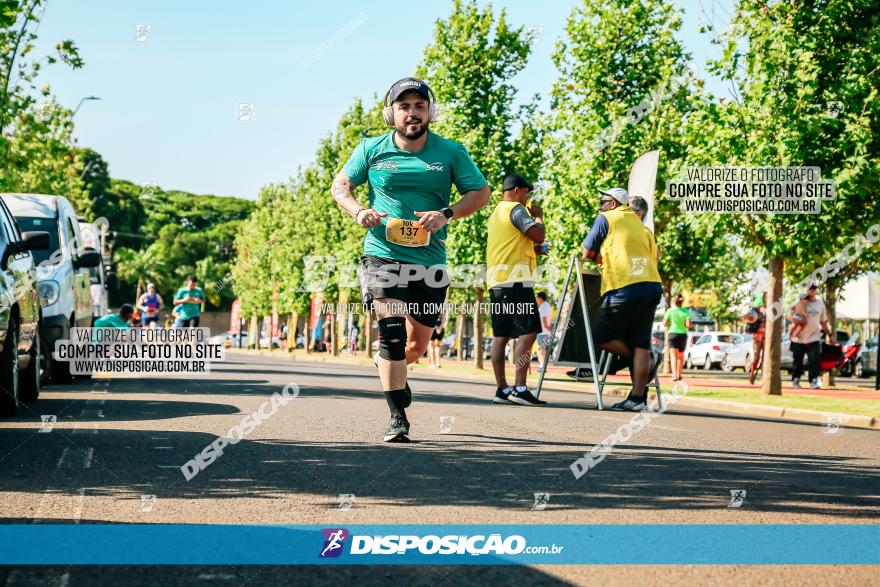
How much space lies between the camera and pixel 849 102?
16.3m

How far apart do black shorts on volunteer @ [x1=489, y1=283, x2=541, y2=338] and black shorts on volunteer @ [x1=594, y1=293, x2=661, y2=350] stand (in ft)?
2.23

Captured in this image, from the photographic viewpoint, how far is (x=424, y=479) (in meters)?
5.88

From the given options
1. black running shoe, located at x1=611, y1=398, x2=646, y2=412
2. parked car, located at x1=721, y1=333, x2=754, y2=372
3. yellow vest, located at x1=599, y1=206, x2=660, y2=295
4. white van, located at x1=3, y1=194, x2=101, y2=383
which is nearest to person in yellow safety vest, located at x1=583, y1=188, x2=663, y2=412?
yellow vest, located at x1=599, y1=206, x2=660, y2=295

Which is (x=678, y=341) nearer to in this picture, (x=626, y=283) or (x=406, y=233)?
(x=626, y=283)

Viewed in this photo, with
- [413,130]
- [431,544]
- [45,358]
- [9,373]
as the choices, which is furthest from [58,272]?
[431,544]

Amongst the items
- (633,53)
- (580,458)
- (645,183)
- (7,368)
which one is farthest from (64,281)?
(633,53)

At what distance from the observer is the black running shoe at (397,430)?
766 cm

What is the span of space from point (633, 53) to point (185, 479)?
22.9 m

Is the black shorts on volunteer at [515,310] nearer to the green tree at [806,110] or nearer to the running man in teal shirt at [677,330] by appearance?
the green tree at [806,110]

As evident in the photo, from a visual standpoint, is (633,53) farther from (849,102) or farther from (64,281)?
(64,281)

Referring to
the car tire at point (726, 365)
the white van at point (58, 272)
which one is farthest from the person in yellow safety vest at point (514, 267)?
the car tire at point (726, 365)

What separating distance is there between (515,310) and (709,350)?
119ft

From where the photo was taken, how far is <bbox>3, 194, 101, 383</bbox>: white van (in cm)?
1314

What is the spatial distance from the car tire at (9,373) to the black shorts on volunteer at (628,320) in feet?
18.3
